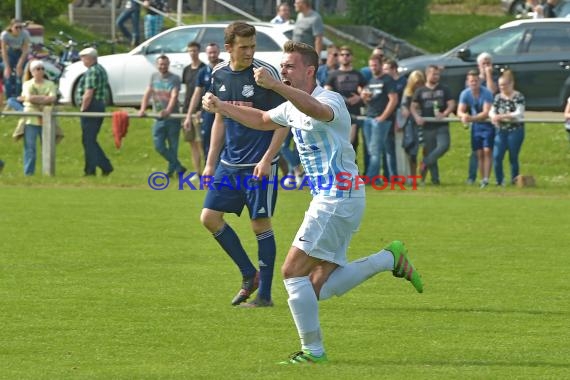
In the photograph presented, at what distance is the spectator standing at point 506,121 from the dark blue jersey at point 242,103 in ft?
33.7

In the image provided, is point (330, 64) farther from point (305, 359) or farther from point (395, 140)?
point (305, 359)

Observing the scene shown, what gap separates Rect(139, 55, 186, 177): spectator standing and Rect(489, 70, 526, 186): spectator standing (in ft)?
15.9

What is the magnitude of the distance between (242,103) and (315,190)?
256 cm

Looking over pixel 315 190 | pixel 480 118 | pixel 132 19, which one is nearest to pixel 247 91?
pixel 315 190

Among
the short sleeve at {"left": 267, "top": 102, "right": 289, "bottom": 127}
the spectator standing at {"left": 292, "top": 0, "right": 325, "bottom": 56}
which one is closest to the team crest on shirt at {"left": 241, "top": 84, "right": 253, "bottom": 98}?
the short sleeve at {"left": 267, "top": 102, "right": 289, "bottom": 127}

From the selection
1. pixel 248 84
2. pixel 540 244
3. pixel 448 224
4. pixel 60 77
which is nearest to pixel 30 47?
pixel 60 77

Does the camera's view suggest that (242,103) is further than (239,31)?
Yes

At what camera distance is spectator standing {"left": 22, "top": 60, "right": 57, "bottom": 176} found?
875 inches

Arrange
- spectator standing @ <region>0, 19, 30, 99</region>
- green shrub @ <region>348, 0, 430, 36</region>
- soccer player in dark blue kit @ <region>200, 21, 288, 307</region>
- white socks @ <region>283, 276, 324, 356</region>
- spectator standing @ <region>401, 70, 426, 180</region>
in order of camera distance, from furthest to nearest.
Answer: green shrub @ <region>348, 0, 430, 36</region> → spectator standing @ <region>0, 19, 30, 99</region> → spectator standing @ <region>401, 70, 426, 180</region> → soccer player in dark blue kit @ <region>200, 21, 288, 307</region> → white socks @ <region>283, 276, 324, 356</region>

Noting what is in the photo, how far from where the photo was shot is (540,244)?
1439 cm

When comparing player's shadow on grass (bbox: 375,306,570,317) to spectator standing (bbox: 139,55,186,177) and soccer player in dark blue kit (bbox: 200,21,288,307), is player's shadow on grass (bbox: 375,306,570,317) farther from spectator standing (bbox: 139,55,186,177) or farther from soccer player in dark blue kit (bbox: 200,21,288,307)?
spectator standing (bbox: 139,55,186,177)

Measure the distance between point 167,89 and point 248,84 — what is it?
11.4 meters

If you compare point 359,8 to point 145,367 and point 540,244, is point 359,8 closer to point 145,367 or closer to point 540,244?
point 540,244

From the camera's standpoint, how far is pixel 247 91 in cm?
1073
